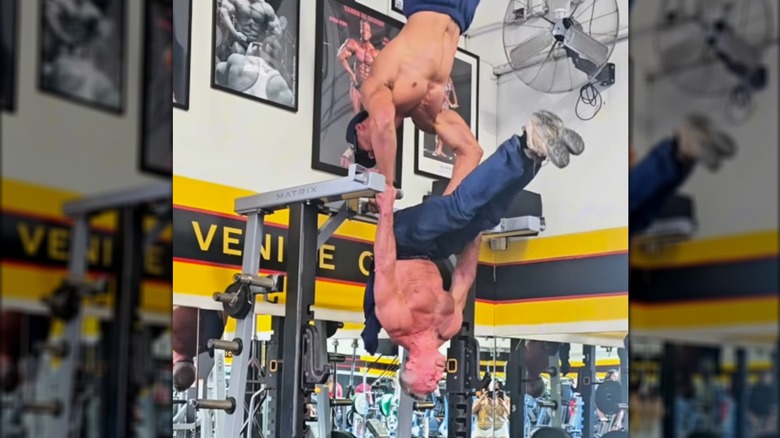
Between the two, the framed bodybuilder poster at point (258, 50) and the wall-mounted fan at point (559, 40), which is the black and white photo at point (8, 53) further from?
the wall-mounted fan at point (559, 40)

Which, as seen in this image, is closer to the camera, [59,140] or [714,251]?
[59,140]

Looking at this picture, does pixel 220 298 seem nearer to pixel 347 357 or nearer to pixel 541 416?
pixel 347 357

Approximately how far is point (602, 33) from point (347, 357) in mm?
995

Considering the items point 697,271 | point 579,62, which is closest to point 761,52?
point 697,271

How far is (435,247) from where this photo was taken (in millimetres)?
1871

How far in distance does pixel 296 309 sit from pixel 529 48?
90 cm

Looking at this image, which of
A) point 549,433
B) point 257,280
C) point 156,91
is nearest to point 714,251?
point 156,91

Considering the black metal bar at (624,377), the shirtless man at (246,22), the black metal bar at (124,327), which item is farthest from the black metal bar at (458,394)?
the black metal bar at (124,327)

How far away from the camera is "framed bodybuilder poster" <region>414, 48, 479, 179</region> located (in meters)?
1.85

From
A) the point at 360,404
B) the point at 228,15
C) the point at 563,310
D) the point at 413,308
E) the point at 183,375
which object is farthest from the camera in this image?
the point at 563,310

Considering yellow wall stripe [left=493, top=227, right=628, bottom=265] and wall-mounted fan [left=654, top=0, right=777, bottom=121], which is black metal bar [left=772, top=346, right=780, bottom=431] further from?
yellow wall stripe [left=493, top=227, right=628, bottom=265]

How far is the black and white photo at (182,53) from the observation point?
57.7 inches

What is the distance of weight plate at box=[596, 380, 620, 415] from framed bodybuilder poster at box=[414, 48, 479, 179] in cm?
62

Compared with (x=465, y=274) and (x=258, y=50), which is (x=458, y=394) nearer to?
(x=465, y=274)
